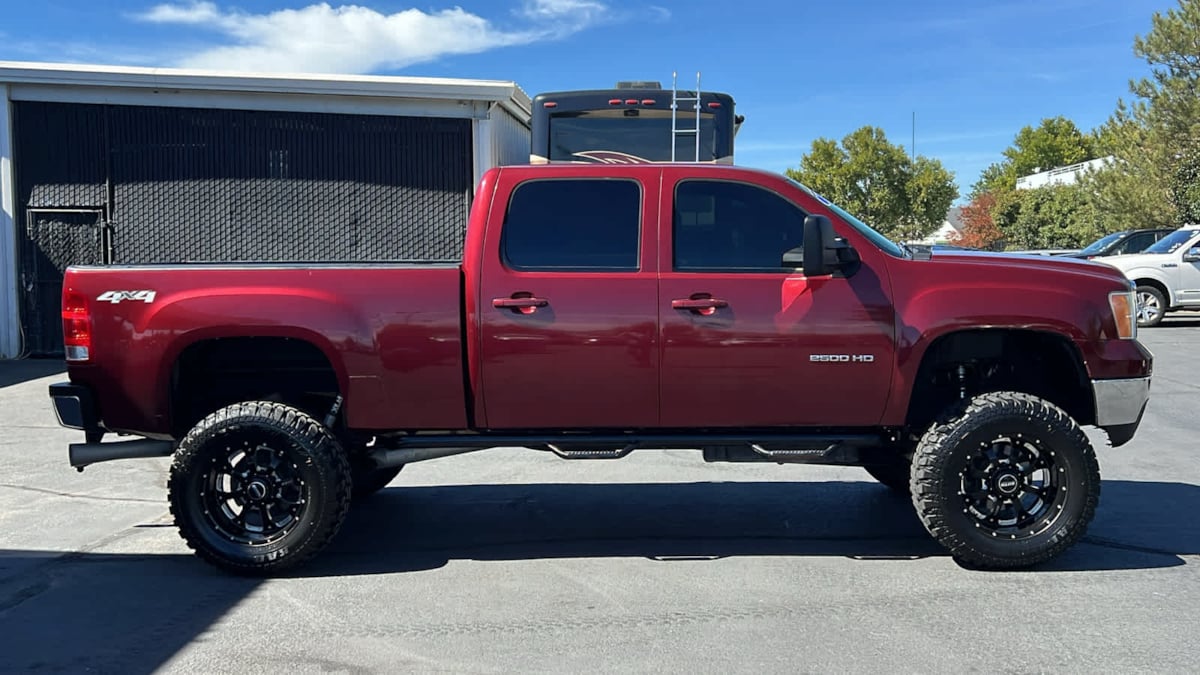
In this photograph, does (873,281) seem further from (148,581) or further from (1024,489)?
(148,581)

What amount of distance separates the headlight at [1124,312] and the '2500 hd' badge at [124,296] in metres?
4.94

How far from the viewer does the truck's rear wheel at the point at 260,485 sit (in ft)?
16.3

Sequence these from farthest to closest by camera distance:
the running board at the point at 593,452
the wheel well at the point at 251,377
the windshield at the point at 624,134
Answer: the windshield at the point at 624,134
the wheel well at the point at 251,377
the running board at the point at 593,452

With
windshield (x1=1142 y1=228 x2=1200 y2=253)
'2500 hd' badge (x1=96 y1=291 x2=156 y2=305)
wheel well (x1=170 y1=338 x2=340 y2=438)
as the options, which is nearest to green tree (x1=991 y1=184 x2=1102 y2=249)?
windshield (x1=1142 y1=228 x2=1200 y2=253)

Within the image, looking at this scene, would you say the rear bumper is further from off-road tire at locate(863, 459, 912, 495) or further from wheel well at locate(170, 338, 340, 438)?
off-road tire at locate(863, 459, 912, 495)

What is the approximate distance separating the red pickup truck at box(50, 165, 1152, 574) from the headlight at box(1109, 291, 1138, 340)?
0.5 inches

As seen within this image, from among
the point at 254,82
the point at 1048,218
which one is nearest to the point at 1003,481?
the point at 254,82

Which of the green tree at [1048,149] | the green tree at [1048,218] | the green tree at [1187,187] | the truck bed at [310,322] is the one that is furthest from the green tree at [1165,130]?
the green tree at [1048,149]

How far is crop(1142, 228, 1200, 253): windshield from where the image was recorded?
57.2 ft

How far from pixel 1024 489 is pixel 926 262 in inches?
50.2

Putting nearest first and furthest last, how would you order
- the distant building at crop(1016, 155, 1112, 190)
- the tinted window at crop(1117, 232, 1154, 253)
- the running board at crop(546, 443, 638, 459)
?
the running board at crop(546, 443, 638, 459), the tinted window at crop(1117, 232, 1154, 253), the distant building at crop(1016, 155, 1112, 190)

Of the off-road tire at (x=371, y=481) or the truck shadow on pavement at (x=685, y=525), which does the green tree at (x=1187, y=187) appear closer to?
the truck shadow on pavement at (x=685, y=525)

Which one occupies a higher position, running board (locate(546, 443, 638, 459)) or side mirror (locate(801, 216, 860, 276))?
side mirror (locate(801, 216, 860, 276))

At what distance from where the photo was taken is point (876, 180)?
58906mm
